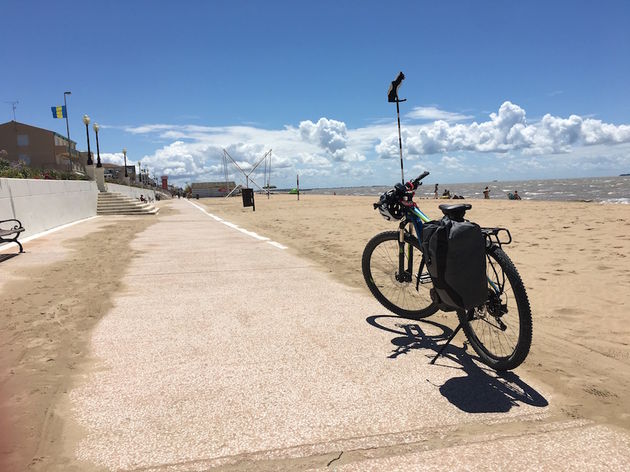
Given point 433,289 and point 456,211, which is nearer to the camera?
point 456,211

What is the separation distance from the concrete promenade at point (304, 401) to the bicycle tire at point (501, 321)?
160 mm

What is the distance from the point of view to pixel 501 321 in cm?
321

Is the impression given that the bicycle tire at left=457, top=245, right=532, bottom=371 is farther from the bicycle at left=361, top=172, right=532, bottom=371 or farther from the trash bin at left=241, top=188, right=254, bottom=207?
the trash bin at left=241, top=188, right=254, bottom=207

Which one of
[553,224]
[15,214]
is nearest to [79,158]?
[15,214]

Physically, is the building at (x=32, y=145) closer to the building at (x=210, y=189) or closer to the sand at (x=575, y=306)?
the sand at (x=575, y=306)

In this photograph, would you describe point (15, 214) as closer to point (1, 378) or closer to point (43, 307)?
point (43, 307)

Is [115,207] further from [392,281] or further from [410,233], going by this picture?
[410,233]

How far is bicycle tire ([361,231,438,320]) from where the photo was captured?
440 cm

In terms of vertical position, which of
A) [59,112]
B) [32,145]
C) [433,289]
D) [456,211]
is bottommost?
[433,289]

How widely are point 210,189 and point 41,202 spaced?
13840 cm

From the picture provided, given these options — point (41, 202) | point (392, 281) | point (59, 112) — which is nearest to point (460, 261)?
point (392, 281)

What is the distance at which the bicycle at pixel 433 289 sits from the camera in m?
3.06

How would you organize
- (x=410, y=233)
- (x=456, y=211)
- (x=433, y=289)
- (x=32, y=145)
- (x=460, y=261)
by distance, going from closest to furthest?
(x=460, y=261), (x=456, y=211), (x=433, y=289), (x=410, y=233), (x=32, y=145)

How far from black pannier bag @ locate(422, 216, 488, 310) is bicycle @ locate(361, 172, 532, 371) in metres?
0.14
